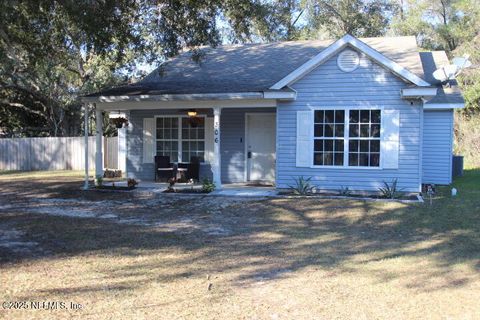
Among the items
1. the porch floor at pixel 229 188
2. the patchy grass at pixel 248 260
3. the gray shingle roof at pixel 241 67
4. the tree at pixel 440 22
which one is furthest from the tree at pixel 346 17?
the patchy grass at pixel 248 260

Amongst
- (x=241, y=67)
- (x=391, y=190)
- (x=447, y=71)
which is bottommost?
(x=391, y=190)

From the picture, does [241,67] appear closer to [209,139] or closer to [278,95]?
[209,139]

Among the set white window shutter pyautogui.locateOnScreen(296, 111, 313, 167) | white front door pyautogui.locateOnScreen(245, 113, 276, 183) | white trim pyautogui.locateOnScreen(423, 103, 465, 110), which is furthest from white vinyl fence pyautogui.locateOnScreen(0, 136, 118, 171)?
white trim pyautogui.locateOnScreen(423, 103, 465, 110)

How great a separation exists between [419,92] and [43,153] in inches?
700

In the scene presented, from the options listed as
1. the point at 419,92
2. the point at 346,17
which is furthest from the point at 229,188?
the point at 346,17

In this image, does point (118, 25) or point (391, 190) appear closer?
point (118, 25)

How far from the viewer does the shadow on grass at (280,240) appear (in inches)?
233

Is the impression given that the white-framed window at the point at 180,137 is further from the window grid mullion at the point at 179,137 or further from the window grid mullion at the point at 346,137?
the window grid mullion at the point at 346,137

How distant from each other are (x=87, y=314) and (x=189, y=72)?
1217 cm

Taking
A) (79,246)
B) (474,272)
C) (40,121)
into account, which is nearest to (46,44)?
(79,246)

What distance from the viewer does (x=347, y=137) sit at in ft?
40.6

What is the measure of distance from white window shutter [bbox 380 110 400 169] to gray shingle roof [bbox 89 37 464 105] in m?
1.53

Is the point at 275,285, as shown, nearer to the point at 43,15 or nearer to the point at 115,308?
the point at 115,308

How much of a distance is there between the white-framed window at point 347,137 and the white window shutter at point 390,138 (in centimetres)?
16
